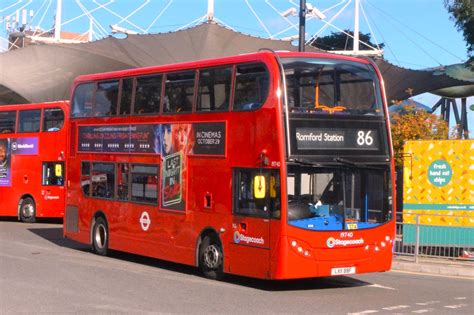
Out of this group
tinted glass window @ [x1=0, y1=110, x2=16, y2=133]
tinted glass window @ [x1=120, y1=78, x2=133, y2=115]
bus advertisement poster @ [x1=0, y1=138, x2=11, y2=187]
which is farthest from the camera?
bus advertisement poster @ [x1=0, y1=138, x2=11, y2=187]

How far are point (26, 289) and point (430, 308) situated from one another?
632 centimetres

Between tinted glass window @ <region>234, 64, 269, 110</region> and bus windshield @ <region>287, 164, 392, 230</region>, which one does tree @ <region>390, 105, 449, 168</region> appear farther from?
tinted glass window @ <region>234, 64, 269, 110</region>

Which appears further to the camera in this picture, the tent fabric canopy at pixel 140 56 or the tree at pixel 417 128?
the tent fabric canopy at pixel 140 56

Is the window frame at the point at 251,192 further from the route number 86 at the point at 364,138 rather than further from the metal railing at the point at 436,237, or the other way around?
the metal railing at the point at 436,237

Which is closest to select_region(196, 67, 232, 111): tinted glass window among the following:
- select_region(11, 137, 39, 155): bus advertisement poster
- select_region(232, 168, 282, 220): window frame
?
select_region(232, 168, 282, 220): window frame

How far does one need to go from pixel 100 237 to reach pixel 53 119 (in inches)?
403

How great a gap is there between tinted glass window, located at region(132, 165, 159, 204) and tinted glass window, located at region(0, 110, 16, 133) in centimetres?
1367

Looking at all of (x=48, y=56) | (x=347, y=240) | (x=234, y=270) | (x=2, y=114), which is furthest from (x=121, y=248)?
(x=48, y=56)

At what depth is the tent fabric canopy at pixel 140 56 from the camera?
47938 millimetres

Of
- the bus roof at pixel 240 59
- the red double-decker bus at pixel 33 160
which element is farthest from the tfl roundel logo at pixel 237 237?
the red double-decker bus at pixel 33 160

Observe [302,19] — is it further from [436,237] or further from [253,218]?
[253,218]

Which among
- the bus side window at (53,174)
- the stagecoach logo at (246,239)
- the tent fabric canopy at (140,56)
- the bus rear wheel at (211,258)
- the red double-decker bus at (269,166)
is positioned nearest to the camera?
the red double-decker bus at (269,166)

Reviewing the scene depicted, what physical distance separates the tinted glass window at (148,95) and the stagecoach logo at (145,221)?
2112 mm

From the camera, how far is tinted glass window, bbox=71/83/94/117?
18.1 m
